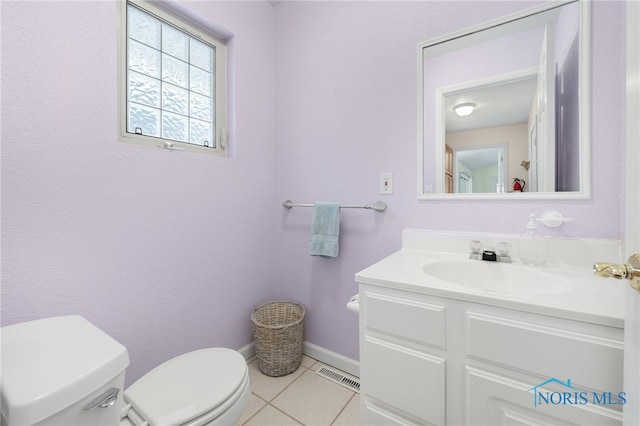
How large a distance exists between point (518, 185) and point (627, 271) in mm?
759

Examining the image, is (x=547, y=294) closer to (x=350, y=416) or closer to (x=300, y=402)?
(x=350, y=416)

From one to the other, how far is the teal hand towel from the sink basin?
580 millimetres

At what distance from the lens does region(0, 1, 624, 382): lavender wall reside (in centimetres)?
93

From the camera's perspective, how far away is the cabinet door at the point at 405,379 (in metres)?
0.78

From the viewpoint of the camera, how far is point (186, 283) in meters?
1.39

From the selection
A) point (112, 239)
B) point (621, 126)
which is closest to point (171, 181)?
point (112, 239)

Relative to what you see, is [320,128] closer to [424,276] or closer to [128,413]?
[424,276]

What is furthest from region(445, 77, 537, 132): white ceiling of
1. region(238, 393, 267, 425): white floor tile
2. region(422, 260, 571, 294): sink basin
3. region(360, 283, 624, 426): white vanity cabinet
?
region(238, 393, 267, 425): white floor tile

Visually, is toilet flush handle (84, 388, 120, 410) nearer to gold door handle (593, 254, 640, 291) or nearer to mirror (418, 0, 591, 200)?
gold door handle (593, 254, 640, 291)

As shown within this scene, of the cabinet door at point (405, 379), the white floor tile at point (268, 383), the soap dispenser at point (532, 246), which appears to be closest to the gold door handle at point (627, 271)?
the cabinet door at point (405, 379)

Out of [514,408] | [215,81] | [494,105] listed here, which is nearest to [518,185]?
[494,105]

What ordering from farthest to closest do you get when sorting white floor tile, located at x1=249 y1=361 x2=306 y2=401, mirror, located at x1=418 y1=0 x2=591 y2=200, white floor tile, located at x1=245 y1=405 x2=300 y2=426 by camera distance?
1. white floor tile, located at x1=249 y1=361 x2=306 y2=401
2. white floor tile, located at x1=245 y1=405 x2=300 y2=426
3. mirror, located at x1=418 y1=0 x2=591 y2=200

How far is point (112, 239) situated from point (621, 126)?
6.52ft

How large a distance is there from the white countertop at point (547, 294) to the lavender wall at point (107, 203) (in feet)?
3.25
